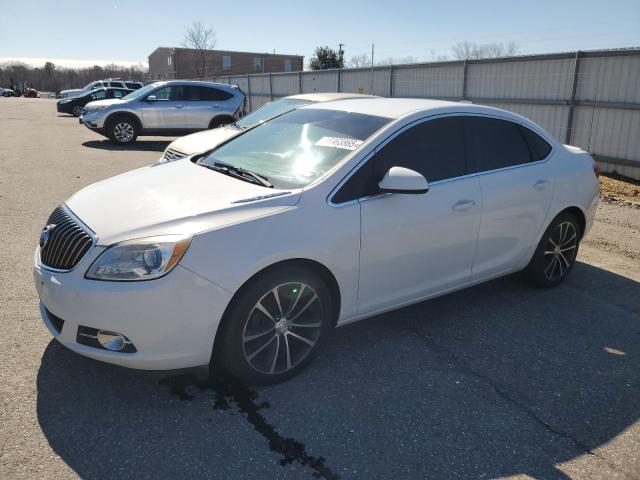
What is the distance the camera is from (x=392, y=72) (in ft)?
55.8

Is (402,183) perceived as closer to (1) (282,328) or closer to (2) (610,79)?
(1) (282,328)

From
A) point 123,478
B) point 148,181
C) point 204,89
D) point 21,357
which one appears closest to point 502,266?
point 148,181

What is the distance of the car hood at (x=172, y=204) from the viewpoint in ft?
9.91

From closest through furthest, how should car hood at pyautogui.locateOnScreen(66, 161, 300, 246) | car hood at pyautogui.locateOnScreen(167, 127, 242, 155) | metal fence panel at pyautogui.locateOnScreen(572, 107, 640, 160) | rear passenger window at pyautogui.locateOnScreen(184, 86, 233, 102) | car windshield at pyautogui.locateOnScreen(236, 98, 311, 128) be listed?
→ car hood at pyautogui.locateOnScreen(66, 161, 300, 246) < car hood at pyautogui.locateOnScreen(167, 127, 242, 155) < car windshield at pyautogui.locateOnScreen(236, 98, 311, 128) < metal fence panel at pyautogui.locateOnScreen(572, 107, 640, 160) < rear passenger window at pyautogui.locateOnScreen(184, 86, 233, 102)

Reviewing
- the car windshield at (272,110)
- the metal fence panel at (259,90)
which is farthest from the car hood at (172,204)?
the metal fence panel at (259,90)

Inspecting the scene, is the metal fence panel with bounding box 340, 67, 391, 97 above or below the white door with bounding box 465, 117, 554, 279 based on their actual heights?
above

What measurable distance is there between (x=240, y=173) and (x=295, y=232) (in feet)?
2.92

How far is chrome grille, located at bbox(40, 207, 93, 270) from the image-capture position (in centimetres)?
305

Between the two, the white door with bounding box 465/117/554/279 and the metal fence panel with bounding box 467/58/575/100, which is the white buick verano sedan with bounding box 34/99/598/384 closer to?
the white door with bounding box 465/117/554/279

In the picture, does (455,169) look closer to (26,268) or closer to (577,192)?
(577,192)

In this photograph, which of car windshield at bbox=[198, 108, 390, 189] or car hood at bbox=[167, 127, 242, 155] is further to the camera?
car hood at bbox=[167, 127, 242, 155]

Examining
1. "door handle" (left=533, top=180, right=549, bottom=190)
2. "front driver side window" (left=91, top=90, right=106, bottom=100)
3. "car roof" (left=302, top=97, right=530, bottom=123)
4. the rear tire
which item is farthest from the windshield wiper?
"front driver side window" (left=91, top=90, right=106, bottom=100)

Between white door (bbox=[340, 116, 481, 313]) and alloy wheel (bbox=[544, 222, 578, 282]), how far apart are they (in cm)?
115

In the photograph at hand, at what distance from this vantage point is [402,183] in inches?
135
